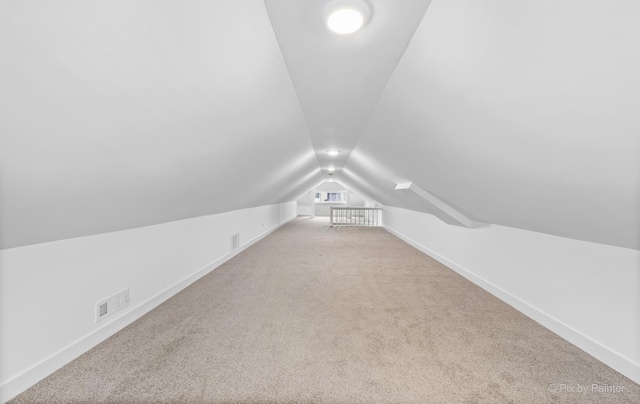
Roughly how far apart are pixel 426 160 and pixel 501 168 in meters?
0.76

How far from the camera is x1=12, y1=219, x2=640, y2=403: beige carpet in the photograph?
52.2 inches

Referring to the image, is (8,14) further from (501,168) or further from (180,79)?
(501,168)

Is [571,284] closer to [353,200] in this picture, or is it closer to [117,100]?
[117,100]

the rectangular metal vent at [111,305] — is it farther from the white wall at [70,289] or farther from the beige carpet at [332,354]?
the beige carpet at [332,354]

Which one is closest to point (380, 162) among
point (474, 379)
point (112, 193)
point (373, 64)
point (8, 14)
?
point (373, 64)

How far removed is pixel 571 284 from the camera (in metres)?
1.84

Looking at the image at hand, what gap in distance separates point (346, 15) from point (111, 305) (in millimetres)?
2536

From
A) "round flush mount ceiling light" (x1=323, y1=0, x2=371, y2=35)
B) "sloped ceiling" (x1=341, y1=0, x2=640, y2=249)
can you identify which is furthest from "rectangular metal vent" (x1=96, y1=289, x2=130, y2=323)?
"sloped ceiling" (x1=341, y1=0, x2=640, y2=249)

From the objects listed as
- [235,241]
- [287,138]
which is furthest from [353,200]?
[287,138]

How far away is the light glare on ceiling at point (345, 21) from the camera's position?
1.06m

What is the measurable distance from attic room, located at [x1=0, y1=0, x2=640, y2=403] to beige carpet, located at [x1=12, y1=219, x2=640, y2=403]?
0.05 ft

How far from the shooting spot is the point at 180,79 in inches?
43.2

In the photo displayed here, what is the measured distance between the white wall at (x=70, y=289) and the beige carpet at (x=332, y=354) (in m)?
0.11

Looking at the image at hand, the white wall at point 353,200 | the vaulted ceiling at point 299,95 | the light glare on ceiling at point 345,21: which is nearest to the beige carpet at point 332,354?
the vaulted ceiling at point 299,95
